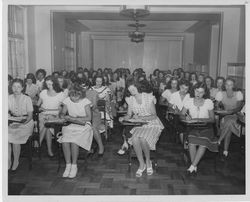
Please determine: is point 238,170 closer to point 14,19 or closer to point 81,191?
point 81,191

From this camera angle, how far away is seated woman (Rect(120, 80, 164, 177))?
12.8ft

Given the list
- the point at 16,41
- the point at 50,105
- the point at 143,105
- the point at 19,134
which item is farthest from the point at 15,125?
the point at 16,41

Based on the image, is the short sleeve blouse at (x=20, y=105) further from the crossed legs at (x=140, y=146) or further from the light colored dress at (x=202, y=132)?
the light colored dress at (x=202, y=132)

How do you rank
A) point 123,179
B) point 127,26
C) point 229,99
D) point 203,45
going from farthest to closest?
1. point 127,26
2. point 203,45
3. point 229,99
4. point 123,179

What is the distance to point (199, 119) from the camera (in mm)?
3879

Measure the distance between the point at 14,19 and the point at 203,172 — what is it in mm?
4463

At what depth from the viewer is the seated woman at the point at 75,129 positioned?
12.6ft

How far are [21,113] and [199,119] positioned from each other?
7.57 feet

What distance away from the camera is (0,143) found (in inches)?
111

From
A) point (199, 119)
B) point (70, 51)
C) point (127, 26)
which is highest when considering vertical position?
point (127, 26)

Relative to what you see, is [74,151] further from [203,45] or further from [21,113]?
[203,45]

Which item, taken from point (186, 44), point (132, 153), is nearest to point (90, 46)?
point (186, 44)

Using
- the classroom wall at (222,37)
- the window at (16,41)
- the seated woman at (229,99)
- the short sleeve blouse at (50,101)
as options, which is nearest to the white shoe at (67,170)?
the short sleeve blouse at (50,101)

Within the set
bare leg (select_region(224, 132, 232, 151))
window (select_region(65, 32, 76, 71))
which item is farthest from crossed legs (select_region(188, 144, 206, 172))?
window (select_region(65, 32, 76, 71))
